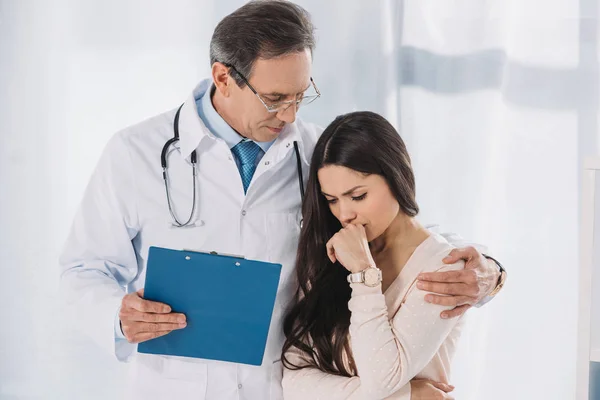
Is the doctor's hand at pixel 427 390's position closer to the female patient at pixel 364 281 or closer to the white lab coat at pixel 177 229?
the female patient at pixel 364 281

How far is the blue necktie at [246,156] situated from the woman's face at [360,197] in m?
0.16

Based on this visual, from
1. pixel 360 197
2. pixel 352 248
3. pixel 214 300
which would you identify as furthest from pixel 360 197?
pixel 214 300

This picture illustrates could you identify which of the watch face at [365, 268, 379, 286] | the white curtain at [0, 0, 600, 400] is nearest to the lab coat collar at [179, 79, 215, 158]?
the watch face at [365, 268, 379, 286]

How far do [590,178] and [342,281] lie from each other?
1.93 feet

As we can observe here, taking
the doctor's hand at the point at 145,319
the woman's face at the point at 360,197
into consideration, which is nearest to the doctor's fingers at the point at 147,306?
the doctor's hand at the point at 145,319

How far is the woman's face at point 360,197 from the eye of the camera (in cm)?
162

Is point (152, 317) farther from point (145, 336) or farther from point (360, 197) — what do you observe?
point (360, 197)

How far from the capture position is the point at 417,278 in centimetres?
159

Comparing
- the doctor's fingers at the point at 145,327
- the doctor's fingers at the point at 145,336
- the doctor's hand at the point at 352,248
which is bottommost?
the doctor's fingers at the point at 145,336

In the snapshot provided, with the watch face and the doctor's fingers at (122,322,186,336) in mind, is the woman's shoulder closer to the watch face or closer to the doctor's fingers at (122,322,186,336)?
the watch face

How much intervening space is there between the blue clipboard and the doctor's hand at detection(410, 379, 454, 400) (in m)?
0.33

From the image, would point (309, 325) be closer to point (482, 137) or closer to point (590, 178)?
point (590, 178)

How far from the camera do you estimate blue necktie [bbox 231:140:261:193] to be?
1718 millimetres

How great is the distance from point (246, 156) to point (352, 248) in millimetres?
334
